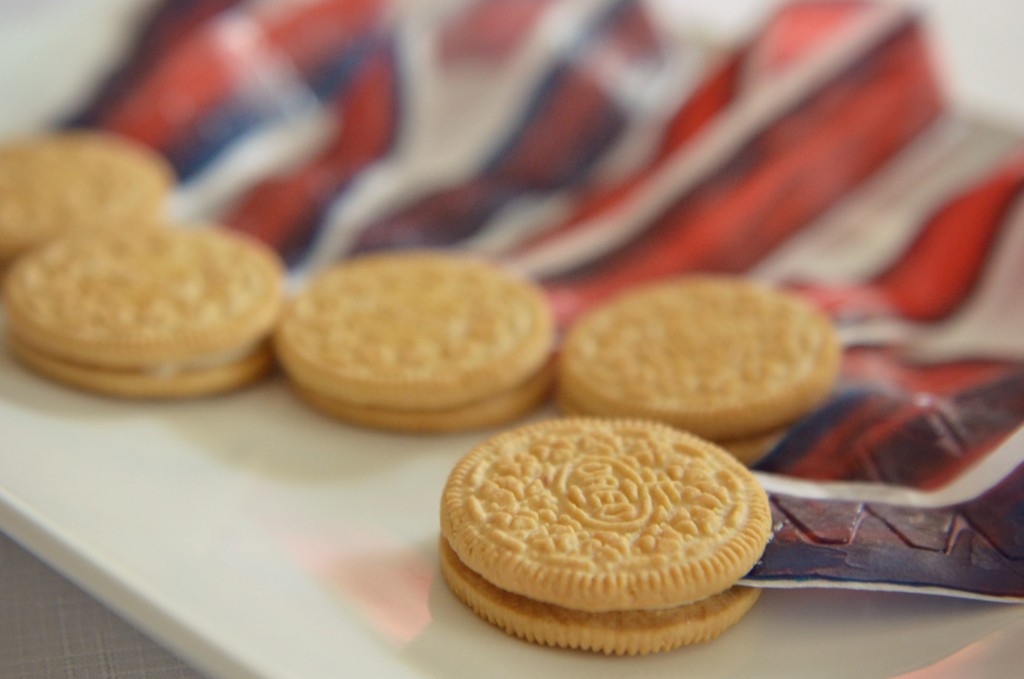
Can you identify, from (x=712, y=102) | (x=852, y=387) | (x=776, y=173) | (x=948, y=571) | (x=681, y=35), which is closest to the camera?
(x=948, y=571)

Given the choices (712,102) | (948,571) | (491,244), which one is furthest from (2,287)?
(948,571)

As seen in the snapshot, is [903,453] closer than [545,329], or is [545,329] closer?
[903,453]

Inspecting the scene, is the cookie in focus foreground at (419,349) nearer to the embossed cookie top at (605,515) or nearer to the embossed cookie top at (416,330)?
the embossed cookie top at (416,330)

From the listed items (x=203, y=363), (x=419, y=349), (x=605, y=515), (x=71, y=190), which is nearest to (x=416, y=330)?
(x=419, y=349)

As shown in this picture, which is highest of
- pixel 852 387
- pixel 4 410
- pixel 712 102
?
pixel 712 102

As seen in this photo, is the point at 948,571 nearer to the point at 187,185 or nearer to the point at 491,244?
the point at 491,244

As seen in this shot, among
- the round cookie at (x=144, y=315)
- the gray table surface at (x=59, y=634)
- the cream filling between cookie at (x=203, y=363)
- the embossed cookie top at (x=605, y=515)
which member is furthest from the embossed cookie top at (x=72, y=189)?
the embossed cookie top at (x=605, y=515)

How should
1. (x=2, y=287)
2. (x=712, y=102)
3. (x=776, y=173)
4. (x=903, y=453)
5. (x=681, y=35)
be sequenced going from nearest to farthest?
(x=903, y=453) < (x=2, y=287) < (x=776, y=173) < (x=712, y=102) < (x=681, y=35)

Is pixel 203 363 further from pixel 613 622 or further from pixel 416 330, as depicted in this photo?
pixel 613 622
